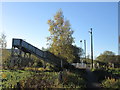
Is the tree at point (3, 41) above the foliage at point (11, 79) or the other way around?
above

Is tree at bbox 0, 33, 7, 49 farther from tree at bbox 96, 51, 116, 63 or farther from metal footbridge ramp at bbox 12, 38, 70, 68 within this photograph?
tree at bbox 96, 51, 116, 63

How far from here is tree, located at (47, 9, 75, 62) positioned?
24984mm

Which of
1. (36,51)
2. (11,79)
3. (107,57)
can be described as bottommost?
(11,79)

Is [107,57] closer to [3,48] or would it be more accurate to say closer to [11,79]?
[3,48]

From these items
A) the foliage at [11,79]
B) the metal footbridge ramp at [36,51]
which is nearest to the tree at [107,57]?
the metal footbridge ramp at [36,51]

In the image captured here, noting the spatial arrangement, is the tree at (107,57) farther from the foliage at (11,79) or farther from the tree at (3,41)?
the foliage at (11,79)

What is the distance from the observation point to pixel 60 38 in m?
25.1

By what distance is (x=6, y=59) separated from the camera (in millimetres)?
31625

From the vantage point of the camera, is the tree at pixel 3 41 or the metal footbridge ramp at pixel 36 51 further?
the tree at pixel 3 41

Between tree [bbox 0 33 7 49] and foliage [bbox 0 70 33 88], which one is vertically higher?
tree [bbox 0 33 7 49]

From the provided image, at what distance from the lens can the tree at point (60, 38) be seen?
82.0 feet

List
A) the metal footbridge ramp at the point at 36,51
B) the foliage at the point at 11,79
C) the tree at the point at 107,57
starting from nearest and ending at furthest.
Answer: the foliage at the point at 11,79 < the metal footbridge ramp at the point at 36,51 < the tree at the point at 107,57

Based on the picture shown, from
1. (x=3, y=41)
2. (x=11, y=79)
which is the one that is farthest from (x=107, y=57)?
(x=11, y=79)

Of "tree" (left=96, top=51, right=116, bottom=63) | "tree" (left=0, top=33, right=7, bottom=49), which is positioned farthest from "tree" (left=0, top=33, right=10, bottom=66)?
"tree" (left=96, top=51, right=116, bottom=63)
